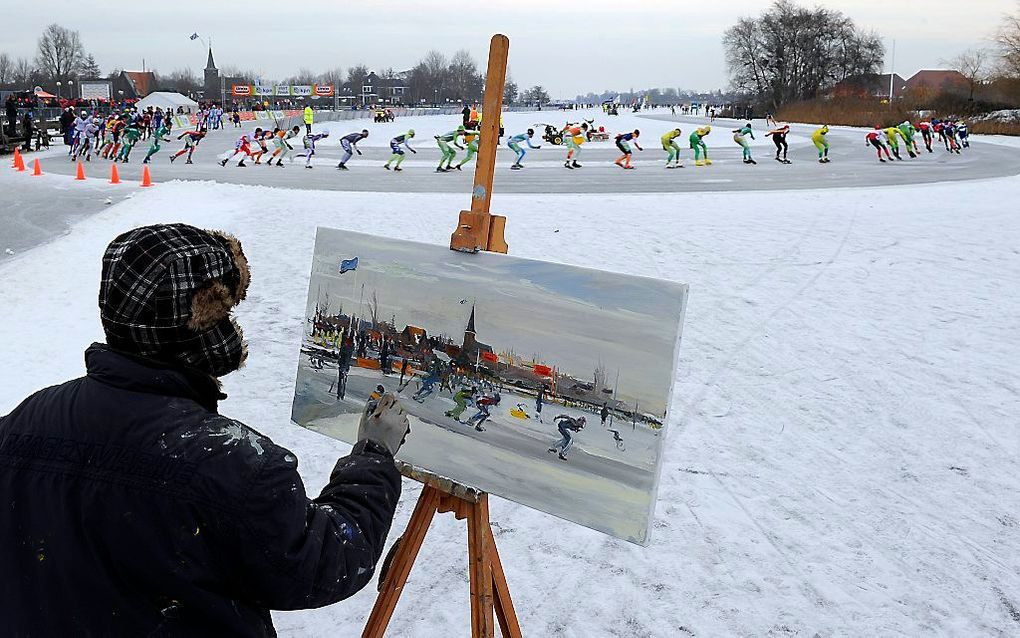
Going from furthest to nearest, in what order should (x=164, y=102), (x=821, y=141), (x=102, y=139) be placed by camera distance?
(x=164, y=102)
(x=102, y=139)
(x=821, y=141)

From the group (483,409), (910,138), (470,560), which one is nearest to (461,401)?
(483,409)

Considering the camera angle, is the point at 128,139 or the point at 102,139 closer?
the point at 128,139

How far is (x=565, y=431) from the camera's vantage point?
2.99m

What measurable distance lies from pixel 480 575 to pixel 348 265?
133cm

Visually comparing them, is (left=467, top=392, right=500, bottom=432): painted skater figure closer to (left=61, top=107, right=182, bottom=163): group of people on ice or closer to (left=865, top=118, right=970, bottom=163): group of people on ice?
(left=61, top=107, right=182, bottom=163): group of people on ice

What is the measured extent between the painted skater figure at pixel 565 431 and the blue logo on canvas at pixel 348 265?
1.07 m

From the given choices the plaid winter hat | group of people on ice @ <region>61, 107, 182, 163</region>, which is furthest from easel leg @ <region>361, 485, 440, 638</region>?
group of people on ice @ <region>61, 107, 182, 163</region>

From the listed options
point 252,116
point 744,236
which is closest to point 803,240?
point 744,236

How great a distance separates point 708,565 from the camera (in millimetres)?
4312

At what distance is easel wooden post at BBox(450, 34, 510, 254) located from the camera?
320 centimetres

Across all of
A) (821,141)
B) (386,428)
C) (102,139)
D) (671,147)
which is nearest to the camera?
(386,428)

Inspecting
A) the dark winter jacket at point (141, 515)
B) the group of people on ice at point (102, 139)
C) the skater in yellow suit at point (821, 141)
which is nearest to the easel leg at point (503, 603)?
the dark winter jacket at point (141, 515)

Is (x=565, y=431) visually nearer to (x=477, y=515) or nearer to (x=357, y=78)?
(x=477, y=515)

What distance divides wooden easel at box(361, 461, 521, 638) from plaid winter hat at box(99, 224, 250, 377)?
142 centimetres
